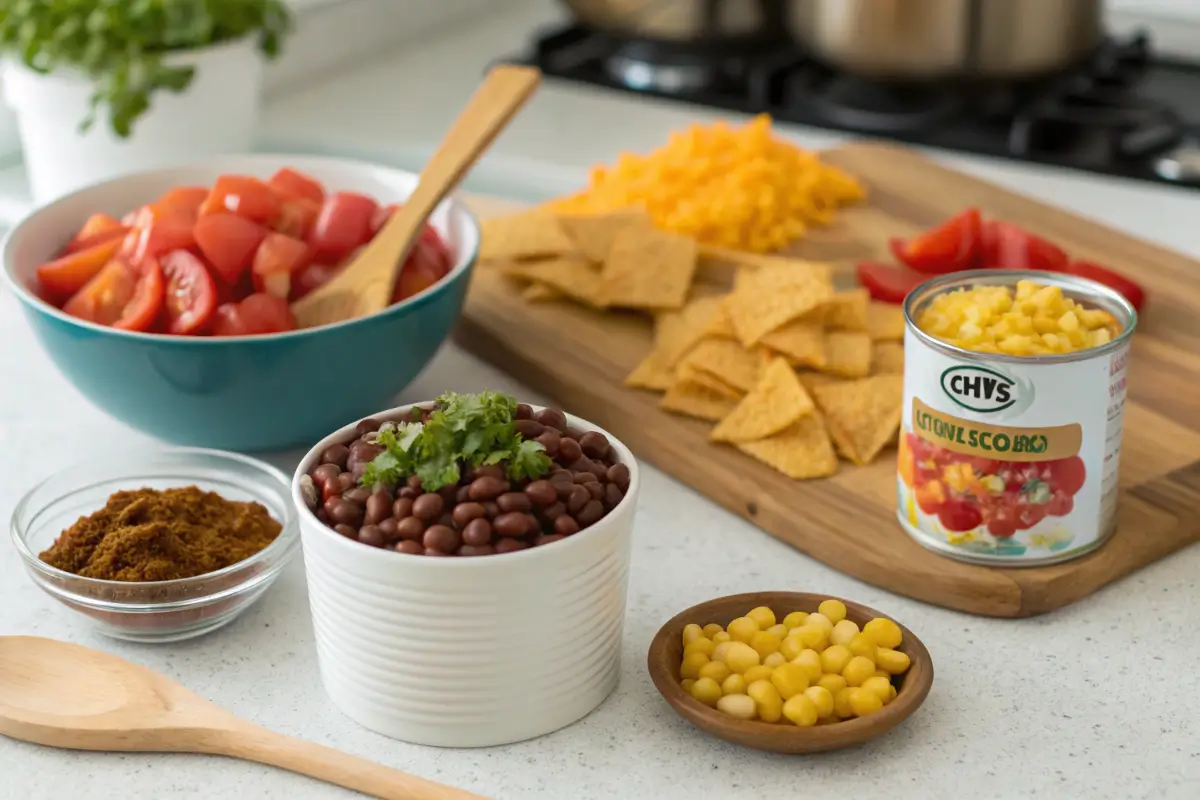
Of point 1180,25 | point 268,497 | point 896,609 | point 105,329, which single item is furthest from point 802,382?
point 1180,25

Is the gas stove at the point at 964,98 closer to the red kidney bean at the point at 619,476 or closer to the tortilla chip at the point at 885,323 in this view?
the tortilla chip at the point at 885,323

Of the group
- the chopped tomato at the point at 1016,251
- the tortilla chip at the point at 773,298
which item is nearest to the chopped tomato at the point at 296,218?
the tortilla chip at the point at 773,298

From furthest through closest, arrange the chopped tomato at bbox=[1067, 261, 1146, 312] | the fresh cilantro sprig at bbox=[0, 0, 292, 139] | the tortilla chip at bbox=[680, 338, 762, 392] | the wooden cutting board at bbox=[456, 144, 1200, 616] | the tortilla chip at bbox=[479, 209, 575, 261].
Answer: the fresh cilantro sprig at bbox=[0, 0, 292, 139]
the tortilla chip at bbox=[479, 209, 575, 261]
the chopped tomato at bbox=[1067, 261, 1146, 312]
the tortilla chip at bbox=[680, 338, 762, 392]
the wooden cutting board at bbox=[456, 144, 1200, 616]

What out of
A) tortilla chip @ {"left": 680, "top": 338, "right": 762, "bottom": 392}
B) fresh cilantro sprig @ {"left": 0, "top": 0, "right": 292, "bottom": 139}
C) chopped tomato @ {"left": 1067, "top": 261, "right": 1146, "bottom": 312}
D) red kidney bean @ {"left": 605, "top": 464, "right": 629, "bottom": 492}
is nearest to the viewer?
red kidney bean @ {"left": 605, "top": 464, "right": 629, "bottom": 492}

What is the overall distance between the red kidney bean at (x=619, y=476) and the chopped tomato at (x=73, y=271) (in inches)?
25.0

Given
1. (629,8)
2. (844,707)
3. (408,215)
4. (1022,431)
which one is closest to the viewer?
→ (844,707)

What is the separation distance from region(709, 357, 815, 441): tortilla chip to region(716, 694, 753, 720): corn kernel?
1.33 ft

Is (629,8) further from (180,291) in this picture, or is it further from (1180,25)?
(180,291)

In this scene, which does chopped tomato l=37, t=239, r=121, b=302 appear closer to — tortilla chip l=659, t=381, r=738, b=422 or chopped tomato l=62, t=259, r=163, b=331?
chopped tomato l=62, t=259, r=163, b=331

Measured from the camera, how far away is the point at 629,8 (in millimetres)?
2492

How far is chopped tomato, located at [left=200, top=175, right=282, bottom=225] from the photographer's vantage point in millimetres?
1494

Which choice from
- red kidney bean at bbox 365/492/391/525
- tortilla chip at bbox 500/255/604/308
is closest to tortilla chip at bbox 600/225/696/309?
tortilla chip at bbox 500/255/604/308

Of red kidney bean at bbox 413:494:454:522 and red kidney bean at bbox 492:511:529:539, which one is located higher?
red kidney bean at bbox 413:494:454:522

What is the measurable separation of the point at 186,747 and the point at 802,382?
72 cm
